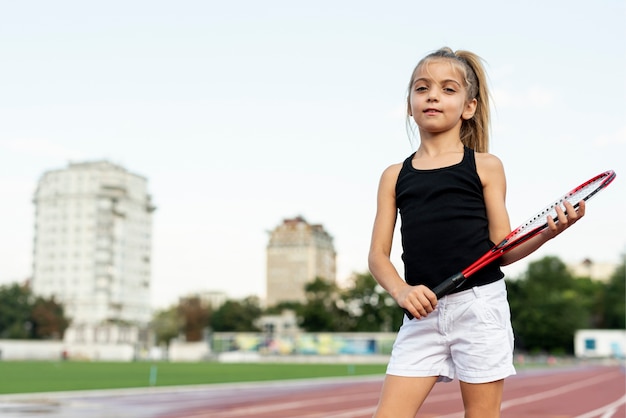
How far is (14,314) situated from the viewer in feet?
293

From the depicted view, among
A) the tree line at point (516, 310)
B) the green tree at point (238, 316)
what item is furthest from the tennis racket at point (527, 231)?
the green tree at point (238, 316)

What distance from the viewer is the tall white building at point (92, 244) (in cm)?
12212

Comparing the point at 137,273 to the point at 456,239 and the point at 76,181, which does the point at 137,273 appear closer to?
the point at 76,181

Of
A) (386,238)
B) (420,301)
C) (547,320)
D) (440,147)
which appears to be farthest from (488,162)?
(547,320)

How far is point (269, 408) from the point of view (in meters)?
14.5

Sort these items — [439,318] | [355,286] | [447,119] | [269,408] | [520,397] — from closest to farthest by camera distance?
[439,318] < [447,119] < [269,408] < [520,397] < [355,286]

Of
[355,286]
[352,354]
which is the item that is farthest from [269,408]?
[355,286]

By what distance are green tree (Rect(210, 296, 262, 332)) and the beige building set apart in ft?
208

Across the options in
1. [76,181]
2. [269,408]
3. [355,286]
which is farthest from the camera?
[76,181]

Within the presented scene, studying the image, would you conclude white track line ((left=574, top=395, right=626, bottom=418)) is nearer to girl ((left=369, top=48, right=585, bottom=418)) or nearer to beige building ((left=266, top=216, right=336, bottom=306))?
girl ((left=369, top=48, right=585, bottom=418))

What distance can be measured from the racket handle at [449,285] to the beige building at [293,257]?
15726 centimetres

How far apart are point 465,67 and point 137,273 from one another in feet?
A: 423

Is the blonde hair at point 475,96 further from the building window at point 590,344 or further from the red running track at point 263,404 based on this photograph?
the building window at point 590,344

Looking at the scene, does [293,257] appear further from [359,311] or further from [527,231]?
[527,231]
